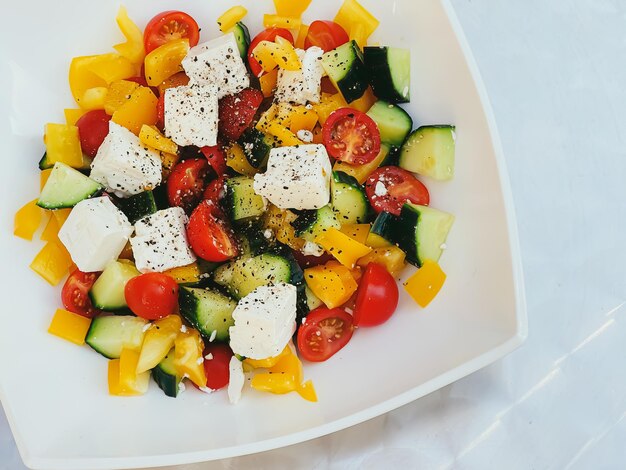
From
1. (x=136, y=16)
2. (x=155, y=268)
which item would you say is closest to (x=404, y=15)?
(x=136, y=16)

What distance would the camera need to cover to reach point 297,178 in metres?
1.94

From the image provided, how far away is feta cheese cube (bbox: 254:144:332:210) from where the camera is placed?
6.40 ft

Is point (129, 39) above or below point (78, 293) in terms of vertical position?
above

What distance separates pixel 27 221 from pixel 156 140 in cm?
46

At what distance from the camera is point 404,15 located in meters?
2.11

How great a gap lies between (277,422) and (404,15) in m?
1.25

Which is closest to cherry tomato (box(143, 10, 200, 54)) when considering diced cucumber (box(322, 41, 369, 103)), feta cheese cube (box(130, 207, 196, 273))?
diced cucumber (box(322, 41, 369, 103))

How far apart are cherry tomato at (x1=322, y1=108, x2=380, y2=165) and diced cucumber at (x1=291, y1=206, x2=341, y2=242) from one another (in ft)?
0.56

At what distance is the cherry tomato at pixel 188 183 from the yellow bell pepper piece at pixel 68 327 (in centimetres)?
45

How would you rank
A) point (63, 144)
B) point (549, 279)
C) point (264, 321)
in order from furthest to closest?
point (549, 279) → point (63, 144) → point (264, 321)

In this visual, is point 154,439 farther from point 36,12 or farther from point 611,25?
point 611,25

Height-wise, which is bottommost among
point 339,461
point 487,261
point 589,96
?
point 339,461

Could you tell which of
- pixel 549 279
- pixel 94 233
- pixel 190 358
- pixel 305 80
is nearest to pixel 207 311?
pixel 190 358

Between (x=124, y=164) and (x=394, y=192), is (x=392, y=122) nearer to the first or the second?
(x=394, y=192)
